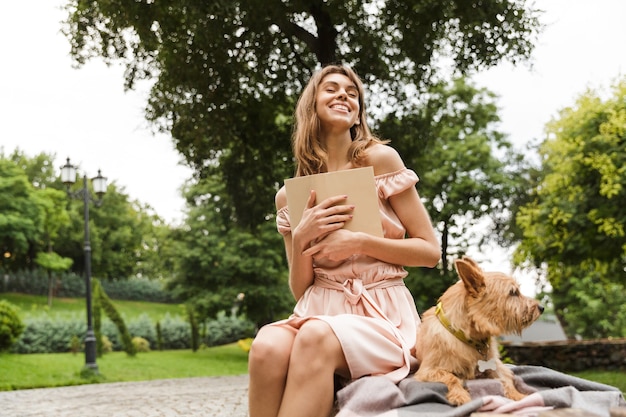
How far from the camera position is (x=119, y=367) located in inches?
923

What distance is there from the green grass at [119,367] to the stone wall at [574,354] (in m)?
10.4

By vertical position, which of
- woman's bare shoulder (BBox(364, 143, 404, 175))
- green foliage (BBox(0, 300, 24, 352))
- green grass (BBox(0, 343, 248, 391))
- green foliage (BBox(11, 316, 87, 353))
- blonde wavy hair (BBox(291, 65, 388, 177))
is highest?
blonde wavy hair (BBox(291, 65, 388, 177))

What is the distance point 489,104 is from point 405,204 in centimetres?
2553

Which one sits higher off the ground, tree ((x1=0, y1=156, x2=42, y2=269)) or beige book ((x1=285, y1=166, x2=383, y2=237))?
tree ((x1=0, y1=156, x2=42, y2=269))

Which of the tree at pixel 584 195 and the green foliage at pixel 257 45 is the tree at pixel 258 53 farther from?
the tree at pixel 584 195

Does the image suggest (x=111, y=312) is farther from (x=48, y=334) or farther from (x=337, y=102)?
(x=337, y=102)

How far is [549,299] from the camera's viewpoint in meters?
31.9

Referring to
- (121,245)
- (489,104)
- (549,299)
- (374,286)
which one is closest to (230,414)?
(374,286)

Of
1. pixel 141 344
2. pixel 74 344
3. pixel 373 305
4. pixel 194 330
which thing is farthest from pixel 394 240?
pixel 194 330

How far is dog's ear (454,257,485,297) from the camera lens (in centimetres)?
216

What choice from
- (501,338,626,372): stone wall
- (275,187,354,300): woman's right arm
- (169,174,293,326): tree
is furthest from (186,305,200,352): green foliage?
(275,187,354,300): woman's right arm

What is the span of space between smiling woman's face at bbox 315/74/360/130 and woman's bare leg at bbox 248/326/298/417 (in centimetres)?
107

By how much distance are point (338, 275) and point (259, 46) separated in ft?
34.5

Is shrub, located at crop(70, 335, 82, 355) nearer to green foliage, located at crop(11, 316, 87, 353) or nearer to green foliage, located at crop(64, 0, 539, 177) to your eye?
green foliage, located at crop(11, 316, 87, 353)
